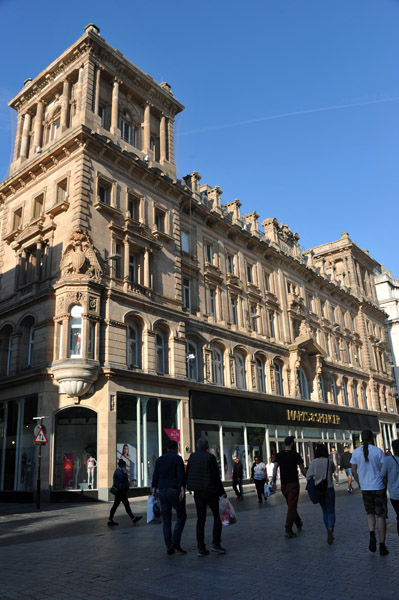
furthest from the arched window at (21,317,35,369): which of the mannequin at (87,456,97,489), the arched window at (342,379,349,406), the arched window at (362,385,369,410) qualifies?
the arched window at (362,385,369,410)

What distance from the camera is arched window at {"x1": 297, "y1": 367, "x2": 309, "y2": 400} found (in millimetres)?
39031

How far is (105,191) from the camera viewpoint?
26.4m

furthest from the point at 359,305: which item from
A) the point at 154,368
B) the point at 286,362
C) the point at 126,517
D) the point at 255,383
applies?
the point at 126,517

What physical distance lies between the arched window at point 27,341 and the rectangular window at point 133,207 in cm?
812

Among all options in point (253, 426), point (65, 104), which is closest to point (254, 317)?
point (253, 426)

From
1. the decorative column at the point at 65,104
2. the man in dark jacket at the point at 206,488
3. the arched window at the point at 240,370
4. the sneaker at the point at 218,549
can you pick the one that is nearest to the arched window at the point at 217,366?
the arched window at the point at 240,370

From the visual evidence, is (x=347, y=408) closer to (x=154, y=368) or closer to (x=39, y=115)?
(x=154, y=368)

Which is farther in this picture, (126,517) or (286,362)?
(286,362)

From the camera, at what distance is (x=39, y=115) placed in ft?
98.8

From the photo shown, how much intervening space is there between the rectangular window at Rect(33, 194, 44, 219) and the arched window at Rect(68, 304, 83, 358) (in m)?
7.92

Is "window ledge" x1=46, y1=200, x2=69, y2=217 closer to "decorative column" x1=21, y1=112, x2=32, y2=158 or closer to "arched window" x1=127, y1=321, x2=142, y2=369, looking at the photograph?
"arched window" x1=127, y1=321, x2=142, y2=369

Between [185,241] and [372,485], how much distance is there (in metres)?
24.7

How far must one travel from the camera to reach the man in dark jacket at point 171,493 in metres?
8.41

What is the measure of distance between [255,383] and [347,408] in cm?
1571
